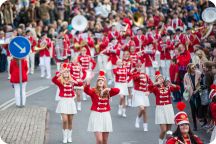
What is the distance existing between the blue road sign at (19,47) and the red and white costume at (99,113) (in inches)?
219

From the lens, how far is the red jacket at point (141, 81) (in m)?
19.4

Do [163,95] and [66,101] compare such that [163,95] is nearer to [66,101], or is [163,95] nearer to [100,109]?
[100,109]

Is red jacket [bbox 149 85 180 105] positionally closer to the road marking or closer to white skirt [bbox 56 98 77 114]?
white skirt [bbox 56 98 77 114]

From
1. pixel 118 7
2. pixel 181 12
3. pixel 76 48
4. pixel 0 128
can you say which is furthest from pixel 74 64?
pixel 118 7

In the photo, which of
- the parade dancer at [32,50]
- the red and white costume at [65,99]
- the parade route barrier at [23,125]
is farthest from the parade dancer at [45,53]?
the red and white costume at [65,99]

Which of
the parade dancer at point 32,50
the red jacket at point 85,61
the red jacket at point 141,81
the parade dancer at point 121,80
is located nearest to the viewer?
the red jacket at point 141,81

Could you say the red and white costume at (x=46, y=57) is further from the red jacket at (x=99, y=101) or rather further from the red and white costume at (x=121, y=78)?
the red jacket at (x=99, y=101)

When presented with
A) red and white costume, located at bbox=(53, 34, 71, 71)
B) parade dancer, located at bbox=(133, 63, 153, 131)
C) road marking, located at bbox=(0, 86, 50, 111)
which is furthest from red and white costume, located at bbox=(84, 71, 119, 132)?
red and white costume, located at bbox=(53, 34, 71, 71)

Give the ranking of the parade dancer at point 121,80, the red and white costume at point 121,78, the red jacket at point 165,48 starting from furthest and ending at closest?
the red jacket at point 165,48, the red and white costume at point 121,78, the parade dancer at point 121,80

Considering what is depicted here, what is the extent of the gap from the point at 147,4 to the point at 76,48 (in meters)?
14.6

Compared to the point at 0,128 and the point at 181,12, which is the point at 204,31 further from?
the point at 0,128

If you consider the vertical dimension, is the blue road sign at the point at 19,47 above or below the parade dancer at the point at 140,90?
above

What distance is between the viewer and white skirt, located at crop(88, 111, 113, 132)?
51.7ft

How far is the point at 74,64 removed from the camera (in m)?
22.3
